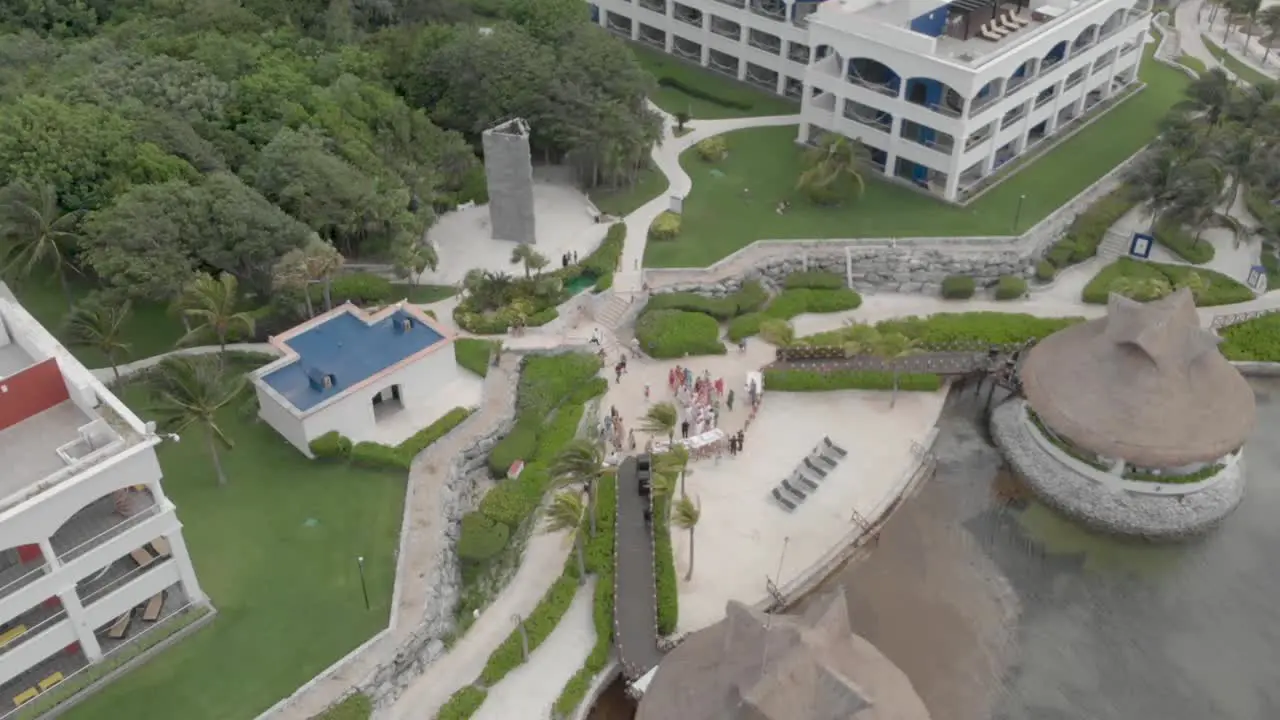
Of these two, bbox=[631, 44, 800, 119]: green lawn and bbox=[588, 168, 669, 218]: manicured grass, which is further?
bbox=[631, 44, 800, 119]: green lawn

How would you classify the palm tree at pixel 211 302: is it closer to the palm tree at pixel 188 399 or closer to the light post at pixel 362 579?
the palm tree at pixel 188 399

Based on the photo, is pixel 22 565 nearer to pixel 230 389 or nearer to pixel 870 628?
pixel 230 389

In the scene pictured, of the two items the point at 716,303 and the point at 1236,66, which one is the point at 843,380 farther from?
the point at 1236,66

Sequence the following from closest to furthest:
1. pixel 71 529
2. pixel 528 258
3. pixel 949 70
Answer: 1. pixel 71 529
2. pixel 528 258
3. pixel 949 70

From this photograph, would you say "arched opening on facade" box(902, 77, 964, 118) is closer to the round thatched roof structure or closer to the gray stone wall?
the round thatched roof structure

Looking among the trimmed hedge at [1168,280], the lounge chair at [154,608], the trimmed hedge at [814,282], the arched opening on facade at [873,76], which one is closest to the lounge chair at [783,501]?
the trimmed hedge at [814,282]

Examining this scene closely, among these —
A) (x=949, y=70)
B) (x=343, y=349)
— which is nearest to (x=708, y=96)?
(x=949, y=70)

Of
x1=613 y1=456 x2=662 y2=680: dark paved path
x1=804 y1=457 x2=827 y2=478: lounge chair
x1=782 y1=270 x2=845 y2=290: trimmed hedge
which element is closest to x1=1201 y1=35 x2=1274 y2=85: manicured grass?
x1=782 y1=270 x2=845 y2=290: trimmed hedge
